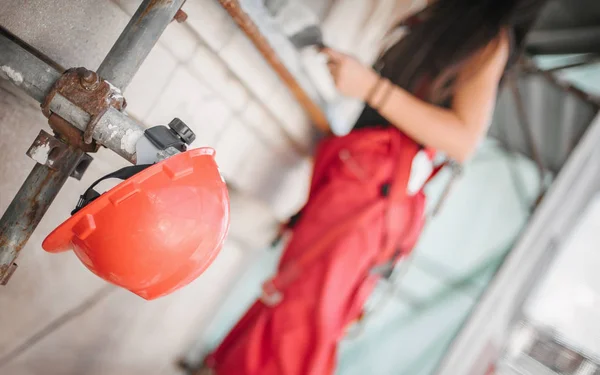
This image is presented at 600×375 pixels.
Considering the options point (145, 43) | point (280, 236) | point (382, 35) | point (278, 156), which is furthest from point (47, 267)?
point (382, 35)

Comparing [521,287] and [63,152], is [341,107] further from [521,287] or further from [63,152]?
[521,287]

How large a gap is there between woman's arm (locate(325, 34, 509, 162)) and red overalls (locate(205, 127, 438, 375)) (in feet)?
0.31

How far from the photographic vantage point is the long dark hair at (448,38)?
38.2 inches

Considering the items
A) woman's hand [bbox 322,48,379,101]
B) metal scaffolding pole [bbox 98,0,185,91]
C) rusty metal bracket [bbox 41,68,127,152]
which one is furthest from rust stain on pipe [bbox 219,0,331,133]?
rusty metal bracket [bbox 41,68,127,152]

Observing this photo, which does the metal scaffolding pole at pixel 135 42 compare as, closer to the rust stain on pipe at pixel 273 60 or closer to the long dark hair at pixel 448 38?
the rust stain on pipe at pixel 273 60

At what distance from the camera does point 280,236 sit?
4.71ft

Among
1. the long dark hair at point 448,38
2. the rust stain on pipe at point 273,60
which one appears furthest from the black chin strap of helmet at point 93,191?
the long dark hair at point 448,38

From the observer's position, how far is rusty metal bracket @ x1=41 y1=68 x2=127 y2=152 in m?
0.38

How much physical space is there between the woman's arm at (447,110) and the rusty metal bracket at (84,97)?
666mm

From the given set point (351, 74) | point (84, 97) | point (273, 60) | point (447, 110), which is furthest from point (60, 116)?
point (447, 110)

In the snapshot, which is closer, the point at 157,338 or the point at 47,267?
the point at 47,267

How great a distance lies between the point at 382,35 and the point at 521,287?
192 centimetres

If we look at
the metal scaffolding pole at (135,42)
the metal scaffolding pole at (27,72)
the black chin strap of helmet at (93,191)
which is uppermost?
the metal scaffolding pole at (135,42)

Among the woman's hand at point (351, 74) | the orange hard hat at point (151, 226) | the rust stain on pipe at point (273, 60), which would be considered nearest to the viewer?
the orange hard hat at point (151, 226)
